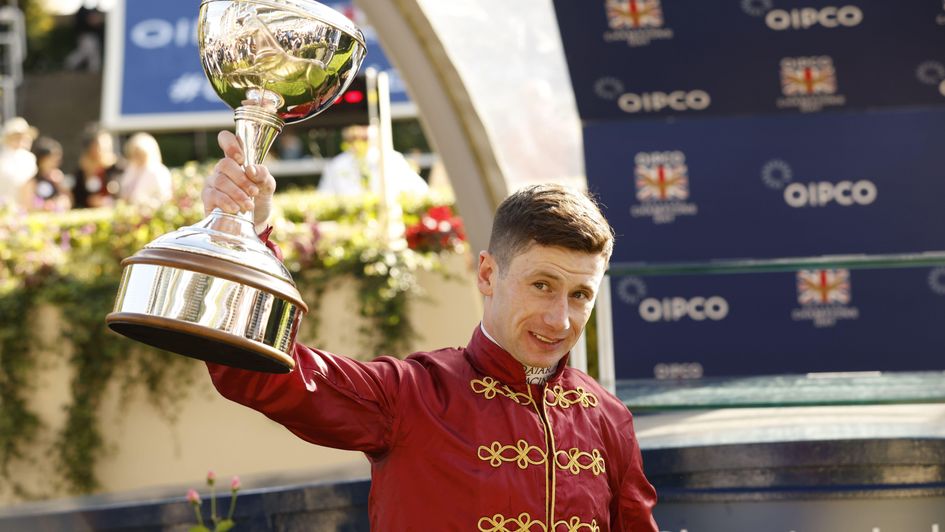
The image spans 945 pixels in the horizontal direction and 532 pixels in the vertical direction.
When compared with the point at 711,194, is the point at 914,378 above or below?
below

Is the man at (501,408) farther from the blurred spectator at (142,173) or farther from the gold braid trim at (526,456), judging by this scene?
the blurred spectator at (142,173)

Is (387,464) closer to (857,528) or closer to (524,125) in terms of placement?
(857,528)

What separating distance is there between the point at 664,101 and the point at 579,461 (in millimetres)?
3419

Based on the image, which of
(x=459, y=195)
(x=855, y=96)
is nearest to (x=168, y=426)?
(x=459, y=195)

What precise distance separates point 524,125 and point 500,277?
389 centimetres

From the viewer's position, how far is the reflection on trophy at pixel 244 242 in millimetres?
2428

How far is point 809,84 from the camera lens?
19.5 feet

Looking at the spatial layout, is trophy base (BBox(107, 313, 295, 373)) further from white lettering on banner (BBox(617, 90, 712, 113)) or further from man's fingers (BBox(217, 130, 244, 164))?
white lettering on banner (BBox(617, 90, 712, 113))

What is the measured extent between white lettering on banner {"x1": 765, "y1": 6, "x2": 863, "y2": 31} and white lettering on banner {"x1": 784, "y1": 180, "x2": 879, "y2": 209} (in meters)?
0.67

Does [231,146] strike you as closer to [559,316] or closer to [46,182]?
[559,316]

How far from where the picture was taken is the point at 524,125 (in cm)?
666

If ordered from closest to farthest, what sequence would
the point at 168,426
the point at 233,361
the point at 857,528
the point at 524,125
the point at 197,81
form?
1. the point at 233,361
2. the point at 857,528
3. the point at 524,125
4. the point at 168,426
5. the point at 197,81

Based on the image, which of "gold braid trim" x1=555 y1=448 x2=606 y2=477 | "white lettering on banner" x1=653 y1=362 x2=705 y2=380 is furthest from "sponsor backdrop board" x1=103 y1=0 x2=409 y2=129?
"gold braid trim" x1=555 y1=448 x2=606 y2=477

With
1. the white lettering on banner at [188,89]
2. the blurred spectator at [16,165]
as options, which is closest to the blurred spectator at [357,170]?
the blurred spectator at [16,165]
